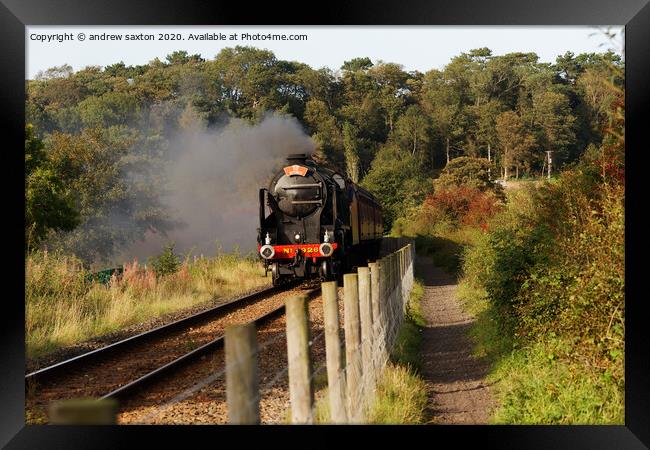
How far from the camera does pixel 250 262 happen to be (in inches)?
1071

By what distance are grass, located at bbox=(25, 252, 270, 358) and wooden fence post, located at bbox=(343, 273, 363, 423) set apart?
6.41m

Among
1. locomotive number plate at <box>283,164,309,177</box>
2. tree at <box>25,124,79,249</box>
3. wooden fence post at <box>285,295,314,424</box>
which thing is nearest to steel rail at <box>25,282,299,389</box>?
locomotive number plate at <box>283,164,309,177</box>

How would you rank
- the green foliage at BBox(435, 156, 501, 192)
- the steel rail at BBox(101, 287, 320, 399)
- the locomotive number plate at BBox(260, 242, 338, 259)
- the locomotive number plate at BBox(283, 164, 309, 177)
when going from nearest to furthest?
the steel rail at BBox(101, 287, 320, 399) → the locomotive number plate at BBox(260, 242, 338, 259) → the locomotive number plate at BBox(283, 164, 309, 177) → the green foliage at BBox(435, 156, 501, 192)

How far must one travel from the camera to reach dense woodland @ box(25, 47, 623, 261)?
1233 inches

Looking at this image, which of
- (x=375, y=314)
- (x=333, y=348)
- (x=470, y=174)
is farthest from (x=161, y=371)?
(x=470, y=174)

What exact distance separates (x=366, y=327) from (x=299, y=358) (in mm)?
2926

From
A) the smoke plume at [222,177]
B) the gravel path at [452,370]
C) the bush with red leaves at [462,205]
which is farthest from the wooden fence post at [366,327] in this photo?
the smoke plume at [222,177]

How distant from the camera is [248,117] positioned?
33.5 metres

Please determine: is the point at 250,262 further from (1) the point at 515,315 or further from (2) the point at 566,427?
(2) the point at 566,427

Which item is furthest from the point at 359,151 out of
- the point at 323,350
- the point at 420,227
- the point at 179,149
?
the point at 323,350

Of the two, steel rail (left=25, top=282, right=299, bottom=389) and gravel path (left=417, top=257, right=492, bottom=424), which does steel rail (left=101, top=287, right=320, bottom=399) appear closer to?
steel rail (left=25, top=282, right=299, bottom=389)

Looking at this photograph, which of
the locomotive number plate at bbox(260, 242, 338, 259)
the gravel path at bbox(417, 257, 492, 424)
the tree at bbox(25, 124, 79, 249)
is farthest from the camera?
the tree at bbox(25, 124, 79, 249)

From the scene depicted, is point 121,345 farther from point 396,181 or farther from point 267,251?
point 396,181

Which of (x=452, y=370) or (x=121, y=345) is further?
(x=121, y=345)
